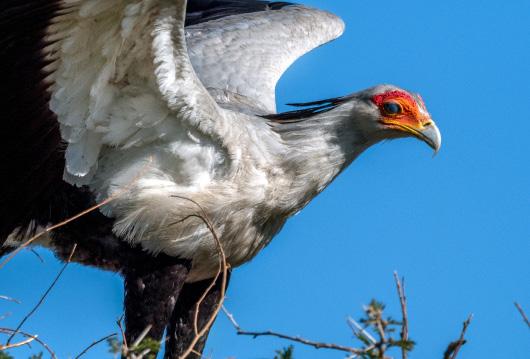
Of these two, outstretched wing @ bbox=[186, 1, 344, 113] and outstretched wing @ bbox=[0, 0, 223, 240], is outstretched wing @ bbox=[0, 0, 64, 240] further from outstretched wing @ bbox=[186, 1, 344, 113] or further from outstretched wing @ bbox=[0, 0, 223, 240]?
outstretched wing @ bbox=[186, 1, 344, 113]

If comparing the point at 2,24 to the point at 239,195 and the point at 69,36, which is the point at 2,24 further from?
the point at 239,195

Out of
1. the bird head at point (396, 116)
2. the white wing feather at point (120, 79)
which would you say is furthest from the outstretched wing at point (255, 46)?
the white wing feather at point (120, 79)

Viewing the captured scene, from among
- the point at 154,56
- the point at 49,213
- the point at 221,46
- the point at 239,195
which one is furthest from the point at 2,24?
the point at 221,46

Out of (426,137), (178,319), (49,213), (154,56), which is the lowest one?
(178,319)

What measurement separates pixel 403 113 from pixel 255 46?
1.72 meters

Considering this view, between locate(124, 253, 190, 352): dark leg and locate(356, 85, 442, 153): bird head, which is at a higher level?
locate(356, 85, 442, 153): bird head

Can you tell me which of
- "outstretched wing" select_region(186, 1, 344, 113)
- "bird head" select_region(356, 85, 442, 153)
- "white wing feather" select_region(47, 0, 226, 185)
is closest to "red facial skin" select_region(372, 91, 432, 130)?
"bird head" select_region(356, 85, 442, 153)

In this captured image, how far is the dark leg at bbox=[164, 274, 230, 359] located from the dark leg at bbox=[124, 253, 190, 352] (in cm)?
42

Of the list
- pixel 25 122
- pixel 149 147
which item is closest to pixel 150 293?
pixel 149 147

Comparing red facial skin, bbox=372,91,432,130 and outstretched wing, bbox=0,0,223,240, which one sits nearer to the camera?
outstretched wing, bbox=0,0,223,240

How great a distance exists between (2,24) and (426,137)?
213cm

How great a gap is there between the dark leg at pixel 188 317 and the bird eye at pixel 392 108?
1188 mm

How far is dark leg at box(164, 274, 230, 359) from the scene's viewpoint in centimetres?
550

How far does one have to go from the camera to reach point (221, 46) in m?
6.88
